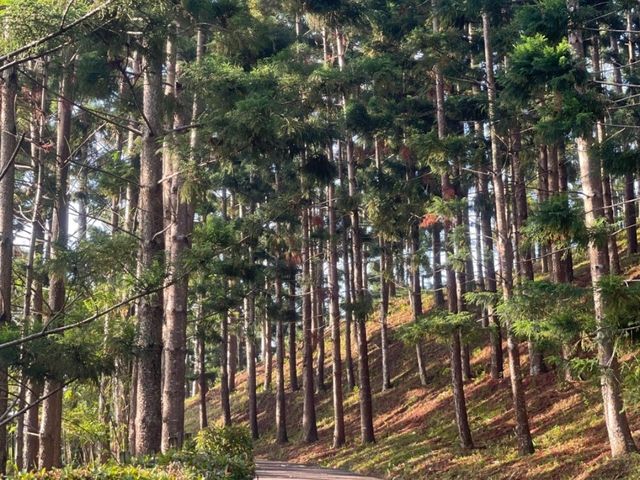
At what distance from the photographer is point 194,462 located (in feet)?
30.6

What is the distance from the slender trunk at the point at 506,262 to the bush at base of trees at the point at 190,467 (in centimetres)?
589

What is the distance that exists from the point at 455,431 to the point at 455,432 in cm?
8

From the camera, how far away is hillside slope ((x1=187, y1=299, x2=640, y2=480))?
14484 millimetres

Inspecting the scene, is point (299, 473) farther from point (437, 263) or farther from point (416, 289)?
point (437, 263)

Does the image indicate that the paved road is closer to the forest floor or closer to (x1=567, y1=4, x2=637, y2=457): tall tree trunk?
the forest floor

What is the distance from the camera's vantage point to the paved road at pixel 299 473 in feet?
58.6

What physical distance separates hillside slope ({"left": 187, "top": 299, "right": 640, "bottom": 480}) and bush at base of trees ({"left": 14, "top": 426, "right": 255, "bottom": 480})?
205 inches

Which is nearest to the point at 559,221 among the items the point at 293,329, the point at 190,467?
the point at 190,467

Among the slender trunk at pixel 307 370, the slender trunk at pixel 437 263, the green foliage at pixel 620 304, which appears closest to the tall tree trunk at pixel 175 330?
the green foliage at pixel 620 304

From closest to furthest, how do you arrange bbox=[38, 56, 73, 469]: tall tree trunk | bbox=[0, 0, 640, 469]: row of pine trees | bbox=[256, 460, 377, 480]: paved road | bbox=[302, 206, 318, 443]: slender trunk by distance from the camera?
bbox=[0, 0, 640, 469]: row of pine trees, bbox=[38, 56, 73, 469]: tall tree trunk, bbox=[256, 460, 377, 480]: paved road, bbox=[302, 206, 318, 443]: slender trunk

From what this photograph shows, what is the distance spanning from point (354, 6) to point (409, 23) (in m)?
2.54

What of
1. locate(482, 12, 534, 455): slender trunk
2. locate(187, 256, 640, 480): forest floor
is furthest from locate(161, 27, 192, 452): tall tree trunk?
locate(187, 256, 640, 480): forest floor

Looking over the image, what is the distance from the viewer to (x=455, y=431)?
20.0 metres

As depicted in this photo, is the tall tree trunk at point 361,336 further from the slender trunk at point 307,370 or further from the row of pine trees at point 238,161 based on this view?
the slender trunk at point 307,370
